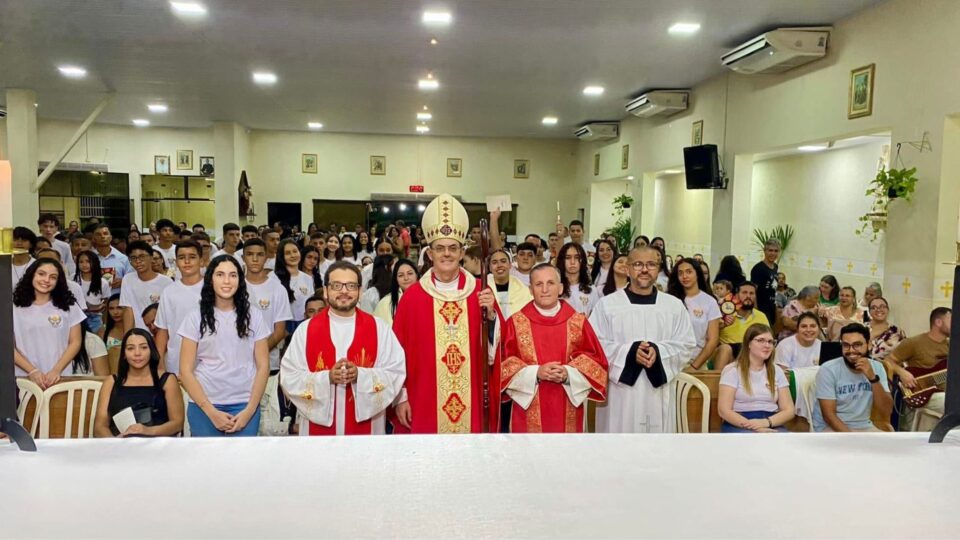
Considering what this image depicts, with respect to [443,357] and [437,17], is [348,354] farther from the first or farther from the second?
[437,17]

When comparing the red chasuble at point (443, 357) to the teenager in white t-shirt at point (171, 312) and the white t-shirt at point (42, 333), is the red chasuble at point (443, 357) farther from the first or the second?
the white t-shirt at point (42, 333)

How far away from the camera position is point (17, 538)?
85 centimetres

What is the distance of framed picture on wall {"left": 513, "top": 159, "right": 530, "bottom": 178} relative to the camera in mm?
17688

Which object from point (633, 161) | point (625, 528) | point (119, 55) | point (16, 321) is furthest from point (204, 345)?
point (633, 161)

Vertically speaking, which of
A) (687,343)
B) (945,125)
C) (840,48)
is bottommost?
(687,343)

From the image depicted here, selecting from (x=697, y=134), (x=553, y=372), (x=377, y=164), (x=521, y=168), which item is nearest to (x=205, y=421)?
(x=553, y=372)

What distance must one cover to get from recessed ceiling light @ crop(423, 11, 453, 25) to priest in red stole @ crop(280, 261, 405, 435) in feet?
14.0

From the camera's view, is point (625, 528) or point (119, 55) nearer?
point (625, 528)

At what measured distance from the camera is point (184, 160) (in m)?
16.5

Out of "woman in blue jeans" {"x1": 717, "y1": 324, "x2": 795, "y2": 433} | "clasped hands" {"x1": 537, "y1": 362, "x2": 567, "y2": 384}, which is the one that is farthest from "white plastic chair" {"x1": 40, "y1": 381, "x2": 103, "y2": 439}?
"woman in blue jeans" {"x1": 717, "y1": 324, "x2": 795, "y2": 433}

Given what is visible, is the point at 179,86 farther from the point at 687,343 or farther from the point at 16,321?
the point at 687,343

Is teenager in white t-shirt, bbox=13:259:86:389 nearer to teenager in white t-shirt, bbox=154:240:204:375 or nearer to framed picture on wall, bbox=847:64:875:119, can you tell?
teenager in white t-shirt, bbox=154:240:204:375

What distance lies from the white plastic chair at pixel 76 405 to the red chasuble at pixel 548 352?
2.00m

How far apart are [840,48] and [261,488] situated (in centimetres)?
746
